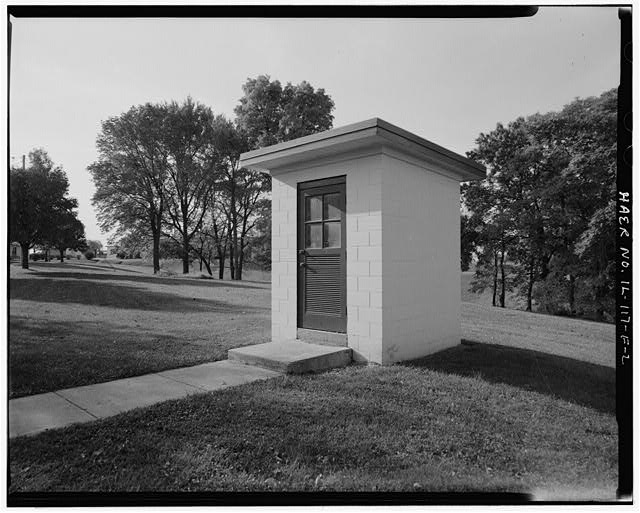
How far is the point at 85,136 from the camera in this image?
2.95 metres

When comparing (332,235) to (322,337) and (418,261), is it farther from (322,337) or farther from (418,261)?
(322,337)

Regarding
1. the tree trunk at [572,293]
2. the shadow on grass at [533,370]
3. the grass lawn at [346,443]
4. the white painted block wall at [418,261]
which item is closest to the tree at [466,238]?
the tree trunk at [572,293]

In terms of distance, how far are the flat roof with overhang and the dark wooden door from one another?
37 cm

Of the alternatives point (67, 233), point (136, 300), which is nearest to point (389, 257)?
point (67, 233)

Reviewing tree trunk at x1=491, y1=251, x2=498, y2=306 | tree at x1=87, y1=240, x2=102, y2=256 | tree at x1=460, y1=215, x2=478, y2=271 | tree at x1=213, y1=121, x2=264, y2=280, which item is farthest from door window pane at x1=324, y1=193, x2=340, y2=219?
tree at x1=213, y1=121, x2=264, y2=280

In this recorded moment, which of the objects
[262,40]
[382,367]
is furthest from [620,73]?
[382,367]

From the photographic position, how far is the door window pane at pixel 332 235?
4609 mm

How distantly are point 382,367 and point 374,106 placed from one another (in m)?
2.49

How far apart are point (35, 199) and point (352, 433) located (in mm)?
2540

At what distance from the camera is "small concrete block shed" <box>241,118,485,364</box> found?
423 cm

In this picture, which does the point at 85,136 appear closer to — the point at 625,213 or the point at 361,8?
the point at 361,8

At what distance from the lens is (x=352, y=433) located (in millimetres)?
2598

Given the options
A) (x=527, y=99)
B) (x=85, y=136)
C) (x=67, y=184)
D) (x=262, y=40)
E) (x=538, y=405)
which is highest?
(x=262, y=40)

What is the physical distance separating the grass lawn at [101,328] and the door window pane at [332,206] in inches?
79.0
